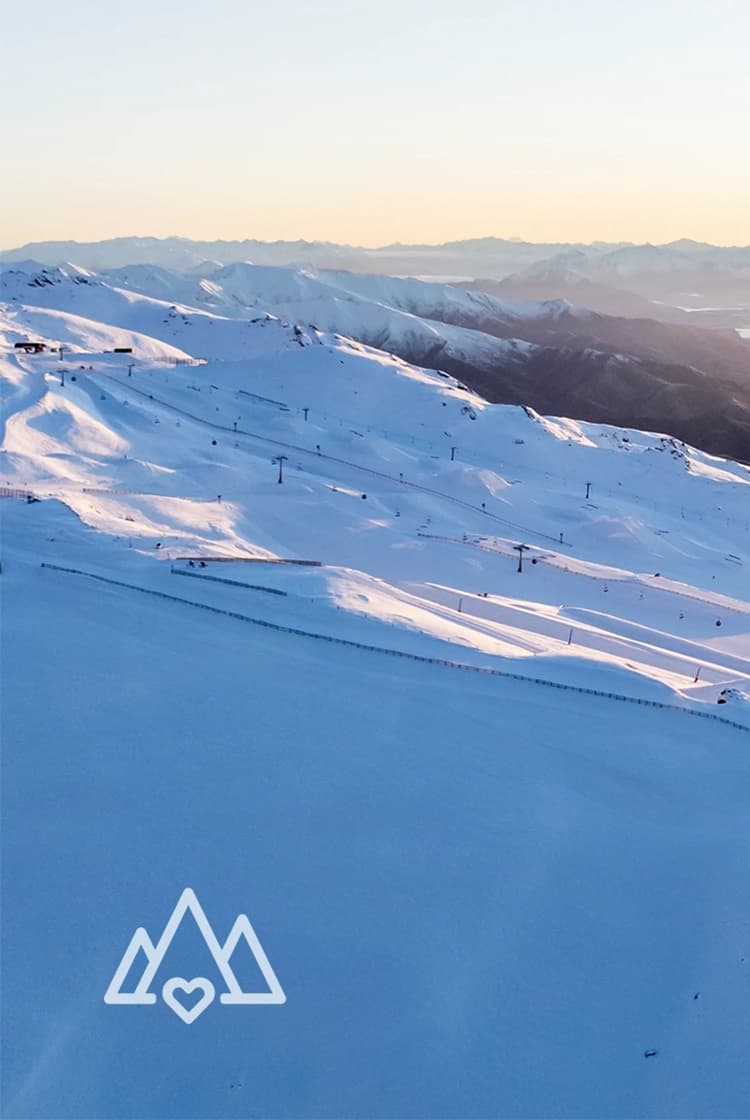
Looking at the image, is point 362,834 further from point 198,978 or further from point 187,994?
point 187,994

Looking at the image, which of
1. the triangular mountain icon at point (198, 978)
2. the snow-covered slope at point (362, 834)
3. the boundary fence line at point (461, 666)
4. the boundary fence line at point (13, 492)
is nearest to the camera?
the snow-covered slope at point (362, 834)

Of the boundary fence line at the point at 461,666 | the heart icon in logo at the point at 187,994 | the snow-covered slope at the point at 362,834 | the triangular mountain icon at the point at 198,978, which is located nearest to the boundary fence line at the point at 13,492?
the snow-covered slope at the point at 362,834

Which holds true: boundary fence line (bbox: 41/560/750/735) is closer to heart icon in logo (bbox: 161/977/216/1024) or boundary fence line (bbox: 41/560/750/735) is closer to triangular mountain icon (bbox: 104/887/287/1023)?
triangular mountain icon (bbox: 104/887/287/1023)

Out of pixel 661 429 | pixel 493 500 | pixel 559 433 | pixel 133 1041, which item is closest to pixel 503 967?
pixel 133 1041

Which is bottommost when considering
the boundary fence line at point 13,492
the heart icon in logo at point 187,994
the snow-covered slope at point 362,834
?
the heart icon in logo at point 187,994

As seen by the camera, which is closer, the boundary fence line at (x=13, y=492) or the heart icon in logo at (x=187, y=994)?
the heart icon in logo at (x=187, y=994)

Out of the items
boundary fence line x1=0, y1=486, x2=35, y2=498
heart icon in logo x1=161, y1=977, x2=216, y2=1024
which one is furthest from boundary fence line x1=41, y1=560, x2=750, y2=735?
boundary fence line x1=0, y1=486, x2=35, y2=498

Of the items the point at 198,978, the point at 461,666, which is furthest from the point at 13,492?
the point at 198,978

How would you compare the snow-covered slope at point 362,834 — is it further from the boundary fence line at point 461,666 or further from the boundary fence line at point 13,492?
the boundary fence line at point 13,492
